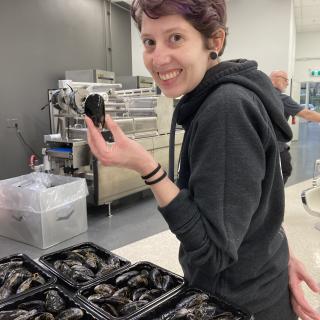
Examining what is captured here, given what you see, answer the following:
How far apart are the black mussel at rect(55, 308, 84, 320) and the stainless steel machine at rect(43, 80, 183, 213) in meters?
2.61

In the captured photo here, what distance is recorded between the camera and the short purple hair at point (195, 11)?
2.35ft

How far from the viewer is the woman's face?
0.74 metres

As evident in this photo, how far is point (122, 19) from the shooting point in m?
7.50

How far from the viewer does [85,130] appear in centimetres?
346

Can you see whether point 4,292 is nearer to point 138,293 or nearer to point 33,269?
point 33,269

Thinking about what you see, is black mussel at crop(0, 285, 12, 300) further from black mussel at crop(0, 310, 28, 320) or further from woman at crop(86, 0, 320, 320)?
woman at crop(86, 0, 320, 320)

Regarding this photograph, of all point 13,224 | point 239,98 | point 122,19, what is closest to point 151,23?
point 239,98

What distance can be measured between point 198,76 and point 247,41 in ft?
25.2

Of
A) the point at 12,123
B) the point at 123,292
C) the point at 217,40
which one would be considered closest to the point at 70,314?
the point at 123,292

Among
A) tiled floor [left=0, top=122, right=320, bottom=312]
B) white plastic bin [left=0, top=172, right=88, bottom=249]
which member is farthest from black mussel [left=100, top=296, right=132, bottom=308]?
white plastic bin [left=0, top=172, right=88, bottom=249]

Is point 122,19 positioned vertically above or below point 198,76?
above

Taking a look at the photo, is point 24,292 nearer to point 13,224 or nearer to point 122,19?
point 13,224

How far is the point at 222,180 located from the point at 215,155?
51mm

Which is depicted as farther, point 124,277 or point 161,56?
point 124,277
